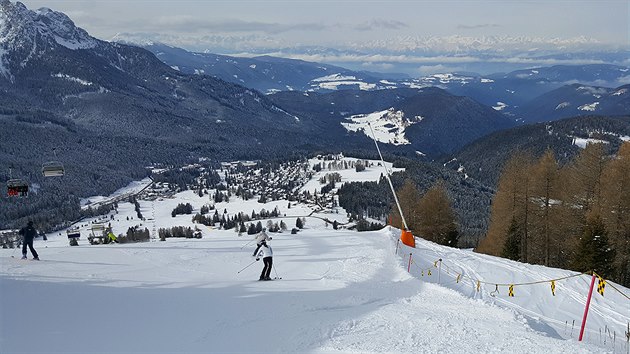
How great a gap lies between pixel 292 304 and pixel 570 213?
105ft

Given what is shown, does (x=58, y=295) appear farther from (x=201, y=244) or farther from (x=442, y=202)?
(x=442, y=202)

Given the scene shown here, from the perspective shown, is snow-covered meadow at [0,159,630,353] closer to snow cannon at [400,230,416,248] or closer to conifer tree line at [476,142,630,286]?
snow cannon at [400,230,416,248]

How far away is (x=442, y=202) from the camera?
180 ft

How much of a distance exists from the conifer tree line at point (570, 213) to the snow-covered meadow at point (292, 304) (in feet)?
30.3

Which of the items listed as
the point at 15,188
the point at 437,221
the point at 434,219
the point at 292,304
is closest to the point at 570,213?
the point at 437,221

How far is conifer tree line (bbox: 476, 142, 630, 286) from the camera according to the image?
35375 mm

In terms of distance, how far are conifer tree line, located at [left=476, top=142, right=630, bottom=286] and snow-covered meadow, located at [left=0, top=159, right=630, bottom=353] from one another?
9247 mm

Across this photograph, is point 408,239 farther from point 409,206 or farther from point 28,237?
point 409,206

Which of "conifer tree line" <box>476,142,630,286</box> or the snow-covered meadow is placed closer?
the snow-covered meadow

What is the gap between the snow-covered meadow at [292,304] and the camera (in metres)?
13.2

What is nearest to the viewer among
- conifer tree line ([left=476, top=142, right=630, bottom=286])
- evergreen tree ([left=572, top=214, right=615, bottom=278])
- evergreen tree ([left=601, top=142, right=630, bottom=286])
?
evergreen tree ([left=572, top=214, right=615, bottom=278])

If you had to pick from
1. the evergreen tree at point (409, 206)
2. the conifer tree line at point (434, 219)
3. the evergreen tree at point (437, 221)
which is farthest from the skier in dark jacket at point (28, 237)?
the evergreen tree at point (409, 206)

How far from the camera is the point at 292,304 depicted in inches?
663

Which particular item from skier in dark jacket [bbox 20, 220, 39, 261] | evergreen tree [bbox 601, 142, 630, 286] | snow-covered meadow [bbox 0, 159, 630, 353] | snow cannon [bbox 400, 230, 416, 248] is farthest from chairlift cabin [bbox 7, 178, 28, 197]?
evergreen tree [bbox 601, 142, 630, 286]
